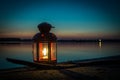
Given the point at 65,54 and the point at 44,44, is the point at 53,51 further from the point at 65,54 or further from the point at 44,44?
the point at 65,54

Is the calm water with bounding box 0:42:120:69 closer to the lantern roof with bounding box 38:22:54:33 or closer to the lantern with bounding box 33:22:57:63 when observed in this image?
the lantern with bounding box 33:22:57:63

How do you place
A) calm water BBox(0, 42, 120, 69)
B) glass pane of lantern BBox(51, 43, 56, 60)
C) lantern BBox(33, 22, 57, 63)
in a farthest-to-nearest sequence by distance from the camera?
calm water BBox(0, 42, 120, 69) → glass pane of lantern BBox(51, 43, 56, 60) → lantern BBox(33, 22, 57, 63)

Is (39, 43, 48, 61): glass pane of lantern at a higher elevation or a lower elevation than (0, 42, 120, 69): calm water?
higher

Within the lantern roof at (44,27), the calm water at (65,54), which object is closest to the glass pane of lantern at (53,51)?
the lantern roof at (44,27)

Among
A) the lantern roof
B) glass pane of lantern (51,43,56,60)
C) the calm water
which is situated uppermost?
the lantern roof

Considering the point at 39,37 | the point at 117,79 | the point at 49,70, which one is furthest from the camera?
the point at 39,37

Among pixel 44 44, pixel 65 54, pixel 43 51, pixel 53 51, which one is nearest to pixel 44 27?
pixel 44 44

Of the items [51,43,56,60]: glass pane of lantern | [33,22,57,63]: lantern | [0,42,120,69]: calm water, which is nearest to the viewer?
[33,22,57,63]: lantern

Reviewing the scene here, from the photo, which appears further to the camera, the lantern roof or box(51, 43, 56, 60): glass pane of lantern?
box(51, 43, 56, 60): glass pane of lantern

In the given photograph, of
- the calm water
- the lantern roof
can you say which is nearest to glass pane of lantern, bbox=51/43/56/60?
the lantern roof

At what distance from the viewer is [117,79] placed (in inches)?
306

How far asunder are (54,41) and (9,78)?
379cm

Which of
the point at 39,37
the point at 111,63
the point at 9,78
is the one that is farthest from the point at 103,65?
the point at 9,78

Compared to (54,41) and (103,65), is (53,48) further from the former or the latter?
(103,65)
